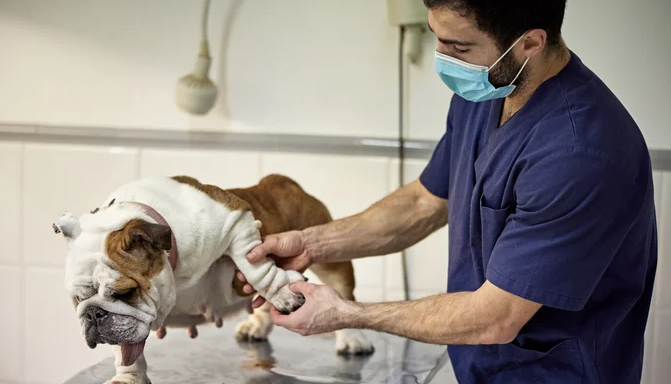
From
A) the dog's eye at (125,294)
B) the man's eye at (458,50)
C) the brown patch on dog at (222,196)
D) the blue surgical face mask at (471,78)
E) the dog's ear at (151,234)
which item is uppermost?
the man's eye at (458,50)

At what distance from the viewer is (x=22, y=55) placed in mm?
1977

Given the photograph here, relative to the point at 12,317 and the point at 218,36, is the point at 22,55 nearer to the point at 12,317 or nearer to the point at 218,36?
the point at 218,36

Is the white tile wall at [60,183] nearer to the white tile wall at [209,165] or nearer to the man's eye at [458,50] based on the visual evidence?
the white tile wall at [209,165]

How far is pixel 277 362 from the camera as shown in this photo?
1.48 metres

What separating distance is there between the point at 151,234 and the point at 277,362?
1.53 feet

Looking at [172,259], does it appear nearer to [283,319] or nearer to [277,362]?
[283,319]

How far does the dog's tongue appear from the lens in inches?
47.2

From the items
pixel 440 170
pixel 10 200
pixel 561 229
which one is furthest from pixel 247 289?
pixel 10 200

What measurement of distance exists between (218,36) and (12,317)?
91 cm

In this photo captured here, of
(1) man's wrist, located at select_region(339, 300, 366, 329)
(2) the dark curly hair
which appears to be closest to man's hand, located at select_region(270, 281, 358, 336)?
(1) man's wrist, located at select_region(339, 300, 366, 329)

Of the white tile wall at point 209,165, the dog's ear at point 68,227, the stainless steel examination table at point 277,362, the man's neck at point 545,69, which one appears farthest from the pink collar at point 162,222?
the white tile wall at point 209,165

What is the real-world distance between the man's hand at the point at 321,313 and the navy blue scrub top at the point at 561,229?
21 cm

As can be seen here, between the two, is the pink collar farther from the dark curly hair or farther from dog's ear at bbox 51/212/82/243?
the dark curly hair

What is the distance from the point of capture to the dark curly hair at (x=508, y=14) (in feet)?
3.59
